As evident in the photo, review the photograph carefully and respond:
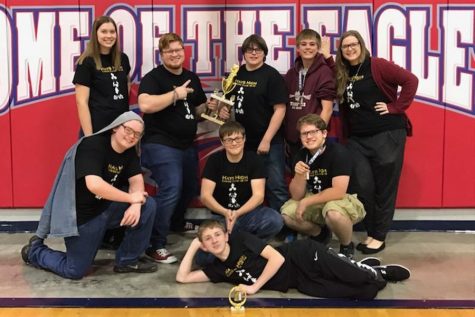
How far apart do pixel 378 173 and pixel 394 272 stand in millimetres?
918

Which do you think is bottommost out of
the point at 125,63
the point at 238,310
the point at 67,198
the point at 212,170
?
the point at 238,310

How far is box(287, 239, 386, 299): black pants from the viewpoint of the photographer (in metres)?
3.57

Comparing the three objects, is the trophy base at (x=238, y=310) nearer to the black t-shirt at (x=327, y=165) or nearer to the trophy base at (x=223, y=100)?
the black t-shirt at (x=327, y=165)

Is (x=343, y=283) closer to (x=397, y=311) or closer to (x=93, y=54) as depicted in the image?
(x=397, y=311)

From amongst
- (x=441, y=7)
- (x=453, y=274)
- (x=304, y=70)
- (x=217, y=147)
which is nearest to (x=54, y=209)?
(x=217, y=147)

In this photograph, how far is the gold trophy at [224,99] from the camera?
179 inches

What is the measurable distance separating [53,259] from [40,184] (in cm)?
120

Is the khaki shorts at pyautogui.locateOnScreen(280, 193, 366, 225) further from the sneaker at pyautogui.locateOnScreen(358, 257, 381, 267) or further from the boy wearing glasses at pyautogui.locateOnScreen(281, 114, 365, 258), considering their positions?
the sneaker at pyautogui.locateOnScreen(358, 257, 381, 267)

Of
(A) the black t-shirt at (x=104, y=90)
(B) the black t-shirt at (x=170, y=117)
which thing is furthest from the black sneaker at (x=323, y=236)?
(A) the black t-shirt at (x=104, y=90)

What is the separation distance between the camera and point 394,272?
12.7 ft

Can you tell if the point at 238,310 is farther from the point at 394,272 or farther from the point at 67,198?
the point at 67,198

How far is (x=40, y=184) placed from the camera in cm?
510

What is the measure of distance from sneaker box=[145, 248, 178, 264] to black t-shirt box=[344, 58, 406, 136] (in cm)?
160


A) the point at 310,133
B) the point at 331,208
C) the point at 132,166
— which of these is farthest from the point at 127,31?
the point at 331,208
